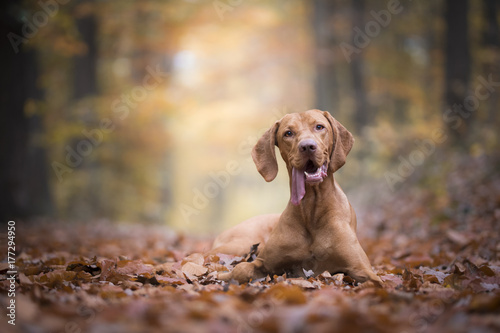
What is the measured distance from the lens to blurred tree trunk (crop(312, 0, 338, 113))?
17531 millimetres

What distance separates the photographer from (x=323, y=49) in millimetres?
17594

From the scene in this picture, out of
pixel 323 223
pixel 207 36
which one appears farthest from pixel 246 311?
pixel 207 36

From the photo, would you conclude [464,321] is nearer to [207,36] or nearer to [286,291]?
[286,291]

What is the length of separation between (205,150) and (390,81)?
14.1 metres

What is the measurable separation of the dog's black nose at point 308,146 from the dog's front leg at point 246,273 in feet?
3.93

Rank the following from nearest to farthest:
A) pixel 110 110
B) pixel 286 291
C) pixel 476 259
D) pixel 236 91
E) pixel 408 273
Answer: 1. pixel 286 291
2. pixel 408 273
3. pixel 476 259
4. pixel 110 110
5. pixel 236 91

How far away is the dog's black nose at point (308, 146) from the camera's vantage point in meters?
3.90

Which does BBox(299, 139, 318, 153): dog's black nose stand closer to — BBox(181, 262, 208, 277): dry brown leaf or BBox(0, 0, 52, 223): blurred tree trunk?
BBox(181, 262, 208, 277): dry brown leaf

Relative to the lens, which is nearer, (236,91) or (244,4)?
(244,4)

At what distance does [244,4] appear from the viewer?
1792 cm

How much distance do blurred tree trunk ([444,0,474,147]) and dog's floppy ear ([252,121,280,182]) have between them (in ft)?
29.5

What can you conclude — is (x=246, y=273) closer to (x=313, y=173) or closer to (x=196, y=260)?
(x=196, y=260)

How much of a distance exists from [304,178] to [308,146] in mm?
362

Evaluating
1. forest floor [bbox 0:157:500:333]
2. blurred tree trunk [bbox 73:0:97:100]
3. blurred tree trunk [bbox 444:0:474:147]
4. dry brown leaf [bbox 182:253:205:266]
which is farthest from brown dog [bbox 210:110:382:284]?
blurred tree trunk [bbox 73:0:97:100]
